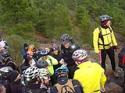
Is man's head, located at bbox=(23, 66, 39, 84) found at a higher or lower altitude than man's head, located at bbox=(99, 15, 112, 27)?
lower

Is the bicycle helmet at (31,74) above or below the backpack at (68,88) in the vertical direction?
above

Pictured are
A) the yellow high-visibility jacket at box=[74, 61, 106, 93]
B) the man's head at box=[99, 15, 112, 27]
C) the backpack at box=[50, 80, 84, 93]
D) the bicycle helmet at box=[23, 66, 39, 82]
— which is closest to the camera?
the backpack at box=[50, 80, 84, 93]

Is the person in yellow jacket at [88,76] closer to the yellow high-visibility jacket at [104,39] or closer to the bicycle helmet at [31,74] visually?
the bicycle helmet at [31,74]

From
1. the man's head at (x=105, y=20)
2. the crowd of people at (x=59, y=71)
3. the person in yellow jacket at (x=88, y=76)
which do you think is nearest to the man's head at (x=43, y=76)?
the crowd of people at (x=59, y=71)

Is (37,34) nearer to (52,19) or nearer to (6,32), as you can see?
(52,19)

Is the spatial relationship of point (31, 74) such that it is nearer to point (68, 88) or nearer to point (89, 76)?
point (68, 88)

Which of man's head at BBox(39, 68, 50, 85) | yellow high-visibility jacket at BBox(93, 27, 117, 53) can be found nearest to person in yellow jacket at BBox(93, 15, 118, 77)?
yellow high-visibility jacket at BBox(93, 27, 117, 53)

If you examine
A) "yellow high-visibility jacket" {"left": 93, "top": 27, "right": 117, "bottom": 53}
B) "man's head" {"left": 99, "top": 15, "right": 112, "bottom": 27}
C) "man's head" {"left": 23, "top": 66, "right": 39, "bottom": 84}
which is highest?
"man's head" {"left": 99, "top": 15, "right": 112, "bottom": 27}

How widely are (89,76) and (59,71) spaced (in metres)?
0.54

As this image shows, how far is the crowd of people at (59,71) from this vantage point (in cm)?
675

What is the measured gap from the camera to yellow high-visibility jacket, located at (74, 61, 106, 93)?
277 inches

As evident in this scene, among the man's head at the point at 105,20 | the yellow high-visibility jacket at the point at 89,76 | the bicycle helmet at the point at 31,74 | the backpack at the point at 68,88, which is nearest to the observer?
the backpack at the point at 68,88

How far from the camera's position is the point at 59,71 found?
7.15 meters

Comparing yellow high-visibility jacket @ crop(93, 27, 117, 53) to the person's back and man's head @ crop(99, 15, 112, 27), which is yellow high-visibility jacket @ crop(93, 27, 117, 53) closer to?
man's head @ crop(99, 15, 112, 27)
